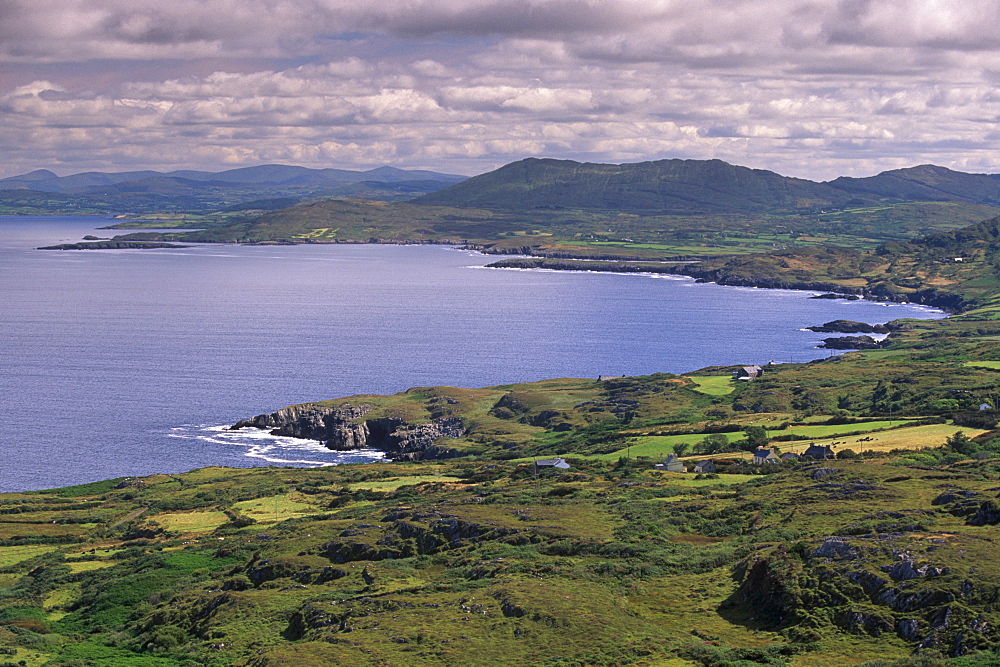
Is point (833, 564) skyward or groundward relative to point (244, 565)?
skyward

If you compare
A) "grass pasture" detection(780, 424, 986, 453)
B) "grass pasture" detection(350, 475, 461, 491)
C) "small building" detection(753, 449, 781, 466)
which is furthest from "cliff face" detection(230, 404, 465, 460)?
"small building" detection(753, 449, 781, 466)

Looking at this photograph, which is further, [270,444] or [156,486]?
[270,444]

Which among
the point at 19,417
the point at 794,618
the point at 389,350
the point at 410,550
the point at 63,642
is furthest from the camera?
the point at 389,350

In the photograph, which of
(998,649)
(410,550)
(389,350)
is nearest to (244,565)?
(410,550)

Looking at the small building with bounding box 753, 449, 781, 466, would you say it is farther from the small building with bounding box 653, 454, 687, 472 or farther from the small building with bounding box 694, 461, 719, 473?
the small building with bounding box 653, 454, 687, 472

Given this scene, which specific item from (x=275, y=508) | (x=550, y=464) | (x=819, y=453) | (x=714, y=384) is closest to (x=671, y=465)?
(x=550, y=464)

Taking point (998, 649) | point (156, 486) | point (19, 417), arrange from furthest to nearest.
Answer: point (19, 417)
point (156, 486)
point (998, 649)

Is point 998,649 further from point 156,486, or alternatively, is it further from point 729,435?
point 156,486

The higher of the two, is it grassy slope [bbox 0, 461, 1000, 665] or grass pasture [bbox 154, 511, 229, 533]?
grassy slope [bbox 0, 461, 1000, 665]

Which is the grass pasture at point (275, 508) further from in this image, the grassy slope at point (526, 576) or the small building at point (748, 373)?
the small building at point (748, 373)
